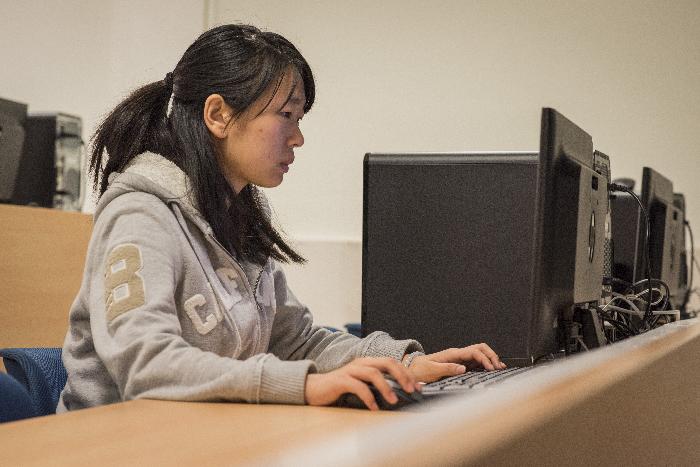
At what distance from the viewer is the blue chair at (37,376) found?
49.3 inches

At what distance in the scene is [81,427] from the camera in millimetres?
662

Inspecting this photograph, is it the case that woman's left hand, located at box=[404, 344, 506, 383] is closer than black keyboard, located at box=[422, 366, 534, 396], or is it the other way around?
black keyboard, located at box=[422, 366, 534, 396]

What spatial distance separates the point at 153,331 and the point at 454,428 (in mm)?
755

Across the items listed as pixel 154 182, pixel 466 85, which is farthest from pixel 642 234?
pixel 466 85

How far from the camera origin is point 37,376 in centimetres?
126

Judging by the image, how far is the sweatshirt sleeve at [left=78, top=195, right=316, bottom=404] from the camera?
2.93ft

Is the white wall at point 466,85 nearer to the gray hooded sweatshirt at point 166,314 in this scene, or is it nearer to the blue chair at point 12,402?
the gray hooded sweatshirt at point 166,314

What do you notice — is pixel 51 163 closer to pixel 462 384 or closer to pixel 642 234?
pixel 642 234

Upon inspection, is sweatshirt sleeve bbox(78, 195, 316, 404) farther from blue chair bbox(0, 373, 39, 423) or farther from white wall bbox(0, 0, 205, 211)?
white wall bbox(0, 0, 205, 211)

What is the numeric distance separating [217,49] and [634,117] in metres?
3.04

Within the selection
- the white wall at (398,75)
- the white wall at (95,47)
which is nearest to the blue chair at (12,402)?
the white wall at (398,75)

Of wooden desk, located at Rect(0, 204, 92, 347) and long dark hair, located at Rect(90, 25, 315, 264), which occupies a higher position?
long dark hair, located at Rect(90, 25, 315, 264)

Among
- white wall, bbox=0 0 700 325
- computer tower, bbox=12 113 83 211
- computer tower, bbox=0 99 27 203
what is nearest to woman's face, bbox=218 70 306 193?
computer tower, bbox=0 99 27 203

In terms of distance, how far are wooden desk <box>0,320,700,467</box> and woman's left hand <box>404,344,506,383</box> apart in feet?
1.25
